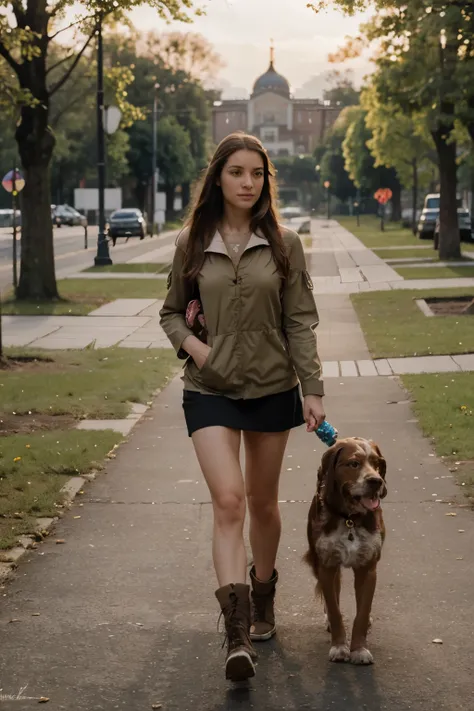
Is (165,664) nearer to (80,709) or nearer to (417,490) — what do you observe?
(80,709)

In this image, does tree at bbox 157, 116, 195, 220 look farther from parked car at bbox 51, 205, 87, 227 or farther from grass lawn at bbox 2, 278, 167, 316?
grass lawn at bbox 2, 278, 167, 316

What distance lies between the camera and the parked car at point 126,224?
65812 mm

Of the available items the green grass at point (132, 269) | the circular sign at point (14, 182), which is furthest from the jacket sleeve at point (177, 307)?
the green grass at point (132, 269)

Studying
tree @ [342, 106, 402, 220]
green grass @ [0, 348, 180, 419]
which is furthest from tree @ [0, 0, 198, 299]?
tree @ [342, 106, 402, 220]

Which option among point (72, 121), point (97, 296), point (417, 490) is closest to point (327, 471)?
point (417, 490)

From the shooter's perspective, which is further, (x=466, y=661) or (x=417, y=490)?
(x=417, y=490)

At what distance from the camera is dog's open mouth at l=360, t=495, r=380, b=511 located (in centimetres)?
476

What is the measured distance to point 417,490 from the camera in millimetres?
8500

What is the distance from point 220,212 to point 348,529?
128cm

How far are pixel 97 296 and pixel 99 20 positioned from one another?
6426 millimetres

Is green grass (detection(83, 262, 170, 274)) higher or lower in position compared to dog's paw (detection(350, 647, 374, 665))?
lower

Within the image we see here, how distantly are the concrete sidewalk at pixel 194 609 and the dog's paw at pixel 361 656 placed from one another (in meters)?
0.06

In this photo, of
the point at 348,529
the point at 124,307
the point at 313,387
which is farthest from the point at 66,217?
the point at 348,529

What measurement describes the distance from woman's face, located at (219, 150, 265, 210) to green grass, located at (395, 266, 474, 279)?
27.5m
